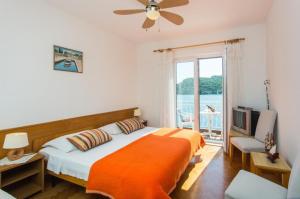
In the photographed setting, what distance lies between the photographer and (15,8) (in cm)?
237

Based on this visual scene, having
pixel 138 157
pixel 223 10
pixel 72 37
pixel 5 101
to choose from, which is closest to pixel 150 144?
pixel 138 157

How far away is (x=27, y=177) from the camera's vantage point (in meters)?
2.29

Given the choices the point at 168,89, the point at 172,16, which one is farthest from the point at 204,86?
the point at 172,16

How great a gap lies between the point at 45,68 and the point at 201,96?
3.44 m

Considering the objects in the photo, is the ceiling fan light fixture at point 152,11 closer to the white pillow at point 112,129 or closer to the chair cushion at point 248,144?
the white pillow at point 112,129

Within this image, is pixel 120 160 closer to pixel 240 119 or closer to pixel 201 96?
pixel 240 119

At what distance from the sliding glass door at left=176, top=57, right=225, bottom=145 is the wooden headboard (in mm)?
1950

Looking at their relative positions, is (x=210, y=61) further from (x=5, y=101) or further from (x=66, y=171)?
(x=5, y=101)

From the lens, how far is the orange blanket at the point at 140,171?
1686 millimetres

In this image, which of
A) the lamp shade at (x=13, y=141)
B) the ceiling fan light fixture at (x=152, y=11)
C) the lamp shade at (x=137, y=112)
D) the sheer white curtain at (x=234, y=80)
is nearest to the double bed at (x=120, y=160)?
the lamp shade at (x=13, y=141)

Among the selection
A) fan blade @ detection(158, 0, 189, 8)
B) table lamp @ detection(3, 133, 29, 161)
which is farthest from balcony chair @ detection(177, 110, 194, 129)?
table lamp @ detection(3, 133, 29, 161)

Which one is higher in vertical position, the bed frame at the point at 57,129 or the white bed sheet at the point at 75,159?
the bed frame at the point at 57,129

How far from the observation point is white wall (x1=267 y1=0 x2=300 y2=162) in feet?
6.31

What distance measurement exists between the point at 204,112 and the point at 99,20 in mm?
3223
